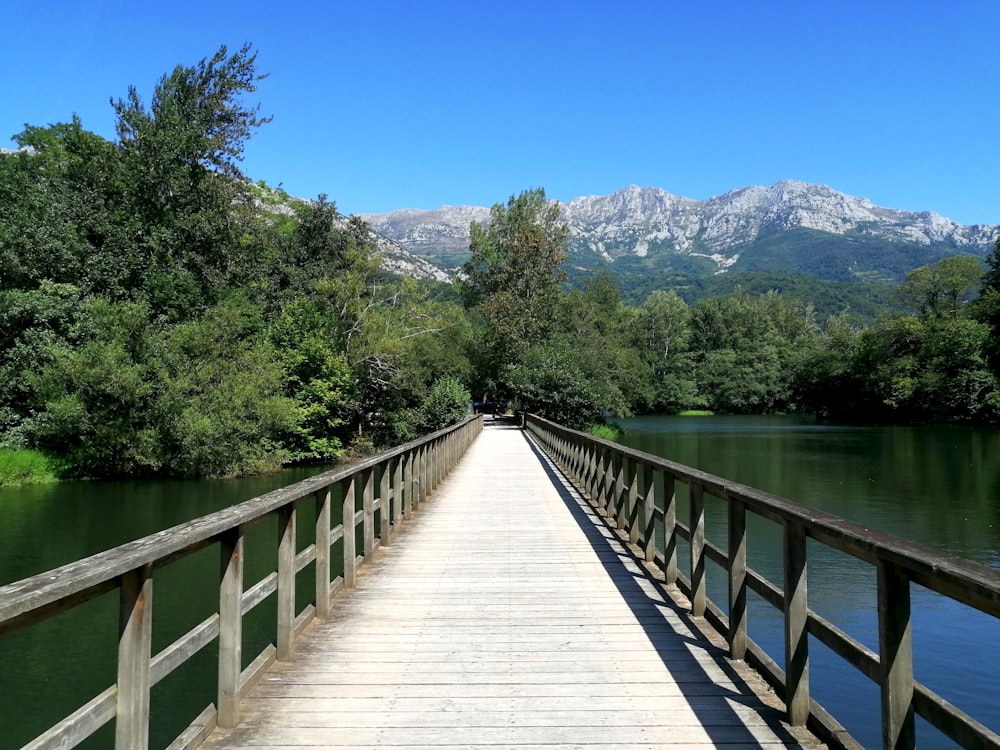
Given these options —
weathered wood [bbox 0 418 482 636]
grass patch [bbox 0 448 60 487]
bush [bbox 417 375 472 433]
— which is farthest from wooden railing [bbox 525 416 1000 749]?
bush [bbox 417 375 472 433]

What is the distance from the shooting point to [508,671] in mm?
3830

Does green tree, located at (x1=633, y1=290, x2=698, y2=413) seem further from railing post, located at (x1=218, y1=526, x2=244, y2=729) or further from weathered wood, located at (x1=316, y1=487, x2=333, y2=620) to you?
railing post, located at (x1=218, y1=526, x2=244, y2=729)

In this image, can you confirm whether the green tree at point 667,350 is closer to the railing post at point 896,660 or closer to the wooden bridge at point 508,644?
the wooden bridge at point 508,644

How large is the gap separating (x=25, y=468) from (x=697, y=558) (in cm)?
2270

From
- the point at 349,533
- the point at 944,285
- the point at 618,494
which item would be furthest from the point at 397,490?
the point at 944,285

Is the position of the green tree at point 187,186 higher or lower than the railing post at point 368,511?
higher

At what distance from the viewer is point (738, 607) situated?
3928 mm

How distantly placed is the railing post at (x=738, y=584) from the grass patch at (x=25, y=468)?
22.9 m

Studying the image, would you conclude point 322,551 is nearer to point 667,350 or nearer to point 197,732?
point 197,732

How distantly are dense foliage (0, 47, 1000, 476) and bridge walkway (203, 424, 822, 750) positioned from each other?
58.6 ft

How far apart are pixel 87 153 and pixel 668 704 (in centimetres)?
2891

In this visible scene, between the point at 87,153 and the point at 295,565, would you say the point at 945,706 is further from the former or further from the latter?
the point at 87,153

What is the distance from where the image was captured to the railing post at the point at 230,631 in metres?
3.13

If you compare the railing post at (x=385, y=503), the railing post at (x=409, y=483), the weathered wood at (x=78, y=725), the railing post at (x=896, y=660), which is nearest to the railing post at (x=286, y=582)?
the weathered wood at (x=78, y=725)
